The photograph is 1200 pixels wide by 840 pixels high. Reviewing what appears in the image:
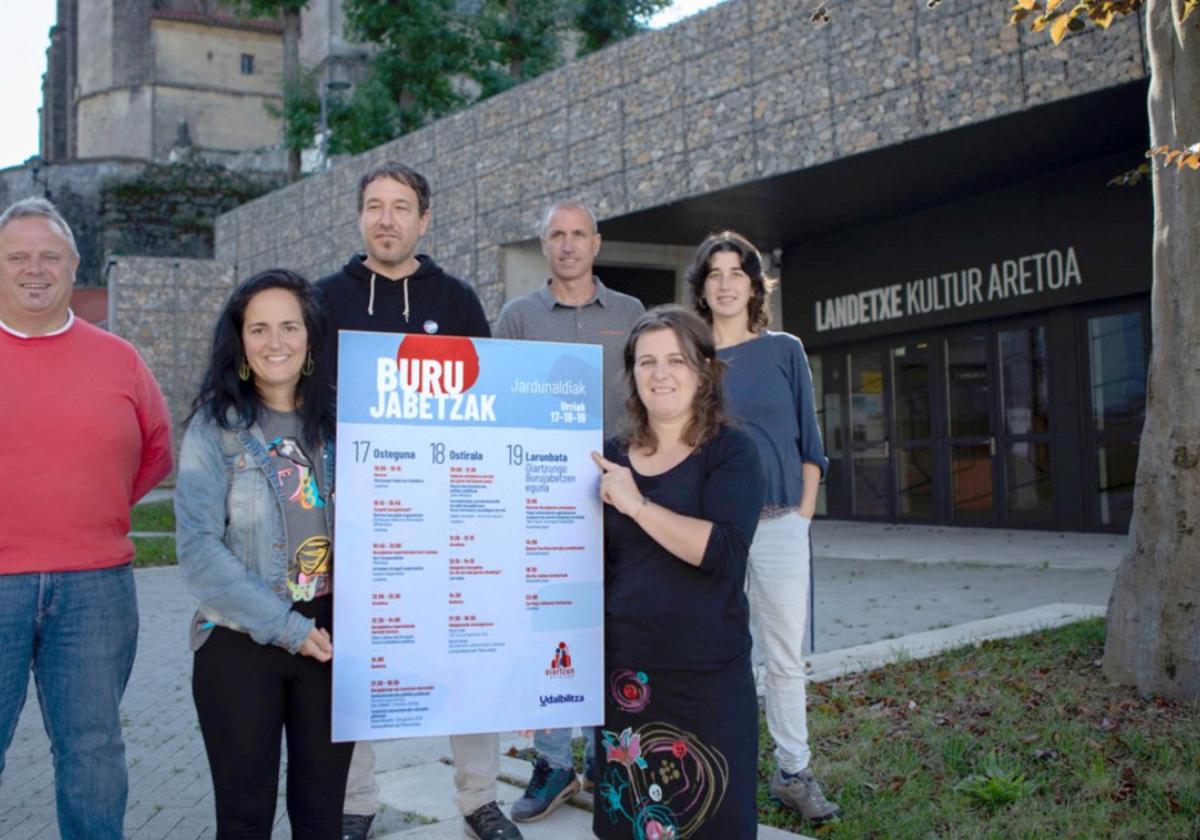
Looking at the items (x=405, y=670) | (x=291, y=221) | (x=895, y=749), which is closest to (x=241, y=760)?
(x=405, y=670)

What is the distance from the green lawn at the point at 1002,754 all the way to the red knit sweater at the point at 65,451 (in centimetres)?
241

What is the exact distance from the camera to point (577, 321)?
440cm

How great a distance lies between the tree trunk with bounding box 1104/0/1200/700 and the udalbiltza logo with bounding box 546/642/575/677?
10.8 ft

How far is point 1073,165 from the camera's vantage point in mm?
12758

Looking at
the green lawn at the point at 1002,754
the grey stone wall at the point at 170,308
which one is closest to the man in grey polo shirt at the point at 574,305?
the green lawn at the point at 1002,754

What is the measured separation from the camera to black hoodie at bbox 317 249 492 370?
3.79 metres

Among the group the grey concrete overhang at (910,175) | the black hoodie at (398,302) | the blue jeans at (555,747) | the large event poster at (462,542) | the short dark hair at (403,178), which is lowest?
the blue jeans at (555,747)

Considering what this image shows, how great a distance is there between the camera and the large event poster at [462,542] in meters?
2.85

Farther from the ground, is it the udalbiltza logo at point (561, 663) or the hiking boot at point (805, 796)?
the udalbiltza logo at point (561, 663)

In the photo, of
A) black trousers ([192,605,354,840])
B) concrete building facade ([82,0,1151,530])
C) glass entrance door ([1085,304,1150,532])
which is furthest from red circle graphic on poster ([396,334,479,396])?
glass entrance door ([1085,304,1150,532])

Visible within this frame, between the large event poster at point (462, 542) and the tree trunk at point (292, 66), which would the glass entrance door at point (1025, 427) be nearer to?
the large event poster at point (462, 542)

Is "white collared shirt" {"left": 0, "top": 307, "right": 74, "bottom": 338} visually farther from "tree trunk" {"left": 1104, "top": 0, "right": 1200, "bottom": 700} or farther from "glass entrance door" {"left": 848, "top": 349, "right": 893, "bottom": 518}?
"glass entrance door" {"left": 848, "top": 349, "right": 893, "bottom": 518}

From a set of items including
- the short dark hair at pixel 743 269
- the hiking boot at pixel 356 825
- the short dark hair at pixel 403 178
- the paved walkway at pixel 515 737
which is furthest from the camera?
the paved walkway at pixel 515 737

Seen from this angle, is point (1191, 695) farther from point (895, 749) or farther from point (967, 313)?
point (967, 313)
